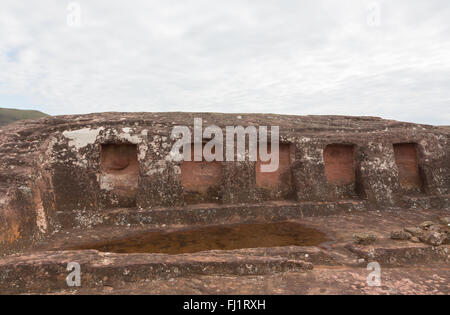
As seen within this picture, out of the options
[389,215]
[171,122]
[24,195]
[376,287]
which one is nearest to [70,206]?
[24,195]

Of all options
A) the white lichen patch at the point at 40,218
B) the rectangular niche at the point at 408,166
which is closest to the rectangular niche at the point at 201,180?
the white lichen patch at the point at 40,218

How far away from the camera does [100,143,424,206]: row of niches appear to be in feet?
24.8

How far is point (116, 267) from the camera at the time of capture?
3.66 m

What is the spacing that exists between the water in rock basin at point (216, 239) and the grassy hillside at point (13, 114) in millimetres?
48362

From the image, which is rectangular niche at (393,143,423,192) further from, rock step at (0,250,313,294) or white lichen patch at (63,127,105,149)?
white lichen patch at (63,127,105,149)

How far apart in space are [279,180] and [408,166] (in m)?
4.36

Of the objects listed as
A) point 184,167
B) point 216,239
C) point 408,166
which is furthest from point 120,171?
point 408,166

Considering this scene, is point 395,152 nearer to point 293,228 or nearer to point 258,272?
point 293,228

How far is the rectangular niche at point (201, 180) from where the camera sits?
25.7 ft

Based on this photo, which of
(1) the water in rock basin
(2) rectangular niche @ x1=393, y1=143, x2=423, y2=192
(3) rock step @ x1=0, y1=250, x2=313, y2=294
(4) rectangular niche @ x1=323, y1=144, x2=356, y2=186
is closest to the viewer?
(3) rock step @ x1=0, y1=250, x2=313, y2=294

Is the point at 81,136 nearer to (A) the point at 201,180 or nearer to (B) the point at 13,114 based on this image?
(A) the point at 201,180

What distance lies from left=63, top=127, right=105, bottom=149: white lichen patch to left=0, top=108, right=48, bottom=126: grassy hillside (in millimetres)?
45424

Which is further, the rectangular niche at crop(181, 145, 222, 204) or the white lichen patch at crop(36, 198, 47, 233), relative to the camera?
the rectangular niche at crop(181, 145, 222, 204)

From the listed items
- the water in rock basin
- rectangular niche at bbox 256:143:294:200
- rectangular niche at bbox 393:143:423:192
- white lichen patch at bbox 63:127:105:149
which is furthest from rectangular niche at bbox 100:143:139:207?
rectangular niche at bbox 393:143:423:192
